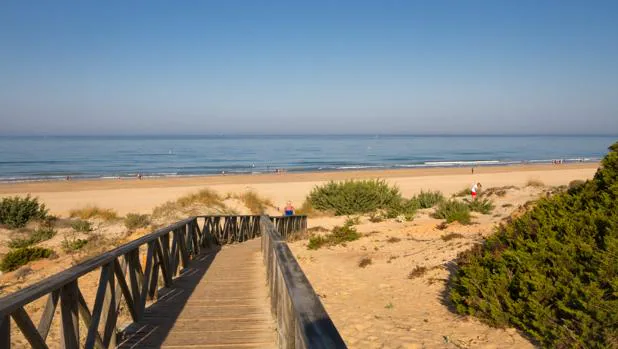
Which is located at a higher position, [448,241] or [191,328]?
[191,328]

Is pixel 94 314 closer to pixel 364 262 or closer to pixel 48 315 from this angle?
pixel 48 315

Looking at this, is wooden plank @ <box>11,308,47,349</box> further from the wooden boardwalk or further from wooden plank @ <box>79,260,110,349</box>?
the wooden boardwalk

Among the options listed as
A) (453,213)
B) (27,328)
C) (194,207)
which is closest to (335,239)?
(453,213)

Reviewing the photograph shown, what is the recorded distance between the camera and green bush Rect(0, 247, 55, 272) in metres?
13.6

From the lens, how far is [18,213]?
20375 mm

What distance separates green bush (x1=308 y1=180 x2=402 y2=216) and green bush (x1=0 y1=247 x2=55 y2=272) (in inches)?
534

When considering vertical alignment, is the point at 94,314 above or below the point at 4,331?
below

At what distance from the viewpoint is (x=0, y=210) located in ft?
67.0

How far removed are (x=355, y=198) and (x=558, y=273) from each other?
63.6 ft

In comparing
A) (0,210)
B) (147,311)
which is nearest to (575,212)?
(147,311)

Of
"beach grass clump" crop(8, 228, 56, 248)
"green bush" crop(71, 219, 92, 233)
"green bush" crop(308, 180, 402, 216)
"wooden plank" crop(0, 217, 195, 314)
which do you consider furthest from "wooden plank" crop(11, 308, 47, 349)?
"green bush" crop(308, 180, 402, 216)

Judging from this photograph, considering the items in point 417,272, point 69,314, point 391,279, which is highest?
point 69,314

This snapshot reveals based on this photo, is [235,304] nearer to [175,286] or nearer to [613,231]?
[175,286]

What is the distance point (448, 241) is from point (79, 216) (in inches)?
672
